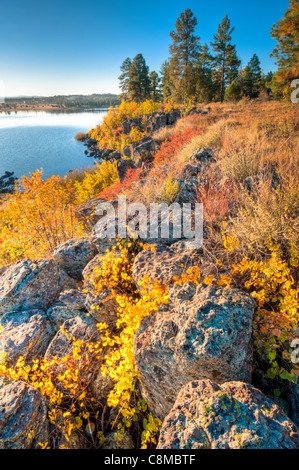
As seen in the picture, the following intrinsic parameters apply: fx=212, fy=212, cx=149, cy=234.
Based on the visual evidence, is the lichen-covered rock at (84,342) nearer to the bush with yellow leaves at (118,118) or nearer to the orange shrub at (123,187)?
the orange shrub at (123,187)

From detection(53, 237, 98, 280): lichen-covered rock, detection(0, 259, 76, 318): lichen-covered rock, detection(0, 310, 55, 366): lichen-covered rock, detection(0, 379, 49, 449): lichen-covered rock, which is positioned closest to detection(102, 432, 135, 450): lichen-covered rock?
detection(0, 379, 49, 449): lichen-covered rock

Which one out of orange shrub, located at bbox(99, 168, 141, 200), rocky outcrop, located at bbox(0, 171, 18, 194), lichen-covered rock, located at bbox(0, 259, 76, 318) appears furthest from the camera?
rocky outcrop, located at bbox(0, 171, 18, 194)

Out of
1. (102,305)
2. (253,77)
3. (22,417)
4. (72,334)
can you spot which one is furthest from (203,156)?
(253,77)

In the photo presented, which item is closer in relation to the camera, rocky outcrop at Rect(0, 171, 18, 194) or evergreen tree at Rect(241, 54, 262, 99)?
rocky outcrop at Rect(0, 171, 18, 194)

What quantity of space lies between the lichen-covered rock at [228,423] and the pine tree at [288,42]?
19029 mm

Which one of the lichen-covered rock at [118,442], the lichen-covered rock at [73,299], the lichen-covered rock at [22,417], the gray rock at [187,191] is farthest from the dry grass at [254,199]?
the lichen-covered rock at [22,417]

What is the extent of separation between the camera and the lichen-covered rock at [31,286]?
3.96 metres

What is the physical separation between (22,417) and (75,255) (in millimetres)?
2655

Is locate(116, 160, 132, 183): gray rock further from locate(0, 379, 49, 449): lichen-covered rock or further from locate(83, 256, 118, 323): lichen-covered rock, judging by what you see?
locate(0, 379, 49, 449): lichen-covered rock

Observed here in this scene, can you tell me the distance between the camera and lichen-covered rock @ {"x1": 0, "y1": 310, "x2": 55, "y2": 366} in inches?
131

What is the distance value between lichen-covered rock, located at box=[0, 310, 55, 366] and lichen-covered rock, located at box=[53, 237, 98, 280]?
1.04 meters

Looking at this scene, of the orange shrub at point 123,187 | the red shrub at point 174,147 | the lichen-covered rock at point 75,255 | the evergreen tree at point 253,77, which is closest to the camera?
the lichen-covered rock at point 75,255

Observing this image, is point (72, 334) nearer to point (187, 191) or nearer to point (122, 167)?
point (187, 191)

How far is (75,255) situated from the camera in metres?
4.49
